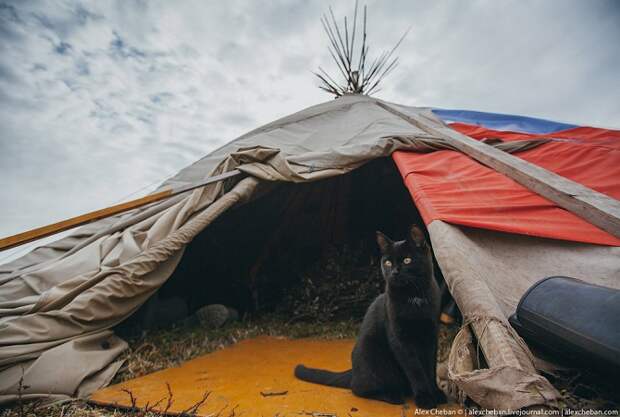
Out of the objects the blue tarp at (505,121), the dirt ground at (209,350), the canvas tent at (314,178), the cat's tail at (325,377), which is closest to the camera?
the dirt ground at (209,350)

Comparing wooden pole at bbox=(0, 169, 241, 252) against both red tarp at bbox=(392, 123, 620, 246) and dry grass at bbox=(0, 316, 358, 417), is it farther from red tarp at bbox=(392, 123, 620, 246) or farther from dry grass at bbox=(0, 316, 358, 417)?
red tarp at bbox=(392, 123, 620, 246)

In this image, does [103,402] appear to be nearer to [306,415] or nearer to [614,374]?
[306,415]

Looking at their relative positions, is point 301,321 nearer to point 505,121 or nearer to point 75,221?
point 75,221

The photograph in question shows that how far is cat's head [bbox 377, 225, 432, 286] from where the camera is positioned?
1732 millimetres

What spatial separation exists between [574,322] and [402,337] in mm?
794

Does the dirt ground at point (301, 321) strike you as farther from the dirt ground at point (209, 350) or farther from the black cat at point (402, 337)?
the black cat at point (402, 337)

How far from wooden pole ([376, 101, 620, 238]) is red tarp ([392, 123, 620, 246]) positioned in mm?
36

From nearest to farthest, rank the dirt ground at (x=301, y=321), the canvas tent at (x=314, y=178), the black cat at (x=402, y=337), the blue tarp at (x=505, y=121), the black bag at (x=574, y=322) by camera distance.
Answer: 1. the black bag at (x=574, y=322)
2. the canvas tent at (x=314, y=178)
3. the black cat at (x=402, y=337)
4. the dirt ground at (x=301, y=321)
5. the blue tarp at (x=505, y=121)

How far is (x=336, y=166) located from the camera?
2760mm

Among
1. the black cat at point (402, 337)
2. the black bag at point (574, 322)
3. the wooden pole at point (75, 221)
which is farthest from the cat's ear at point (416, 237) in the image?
the wooden pole at point (75, 221)

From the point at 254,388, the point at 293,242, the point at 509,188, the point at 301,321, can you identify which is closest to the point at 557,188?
the point at 509,188

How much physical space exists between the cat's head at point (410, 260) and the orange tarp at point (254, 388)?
0.61 meters

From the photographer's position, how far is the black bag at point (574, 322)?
857 millimetres

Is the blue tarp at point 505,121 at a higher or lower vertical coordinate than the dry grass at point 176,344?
→ higher
